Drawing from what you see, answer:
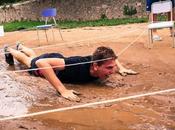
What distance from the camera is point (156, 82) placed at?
7023 millimetres

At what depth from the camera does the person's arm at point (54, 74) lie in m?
6.17

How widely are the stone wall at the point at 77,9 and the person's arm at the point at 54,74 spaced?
1364 cm

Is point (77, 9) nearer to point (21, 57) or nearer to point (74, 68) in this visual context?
point (21, 57)

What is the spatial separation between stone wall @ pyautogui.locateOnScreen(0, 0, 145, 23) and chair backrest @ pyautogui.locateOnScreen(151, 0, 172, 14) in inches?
355

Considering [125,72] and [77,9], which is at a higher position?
[125,72]

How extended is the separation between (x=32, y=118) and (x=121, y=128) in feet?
3.03

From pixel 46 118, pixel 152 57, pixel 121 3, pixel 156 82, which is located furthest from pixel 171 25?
pixel 121 3

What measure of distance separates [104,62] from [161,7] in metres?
4.84

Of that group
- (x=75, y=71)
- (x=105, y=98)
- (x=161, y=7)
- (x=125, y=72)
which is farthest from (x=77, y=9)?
(x=105, y=98)

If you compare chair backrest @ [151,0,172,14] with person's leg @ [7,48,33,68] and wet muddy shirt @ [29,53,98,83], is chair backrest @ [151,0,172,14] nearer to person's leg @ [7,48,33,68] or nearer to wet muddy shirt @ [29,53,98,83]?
person's leg @ [7,48,33,68]

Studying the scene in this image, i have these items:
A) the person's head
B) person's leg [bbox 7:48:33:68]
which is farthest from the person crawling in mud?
person's leg [bbox 7:48:33:68]

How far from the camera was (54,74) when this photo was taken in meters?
6.43

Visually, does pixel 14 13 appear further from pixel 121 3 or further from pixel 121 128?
pixel 121 128

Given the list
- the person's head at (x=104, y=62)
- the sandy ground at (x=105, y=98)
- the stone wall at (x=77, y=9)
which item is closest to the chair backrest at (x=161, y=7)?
the sandy ground at (x=105, y=98)
